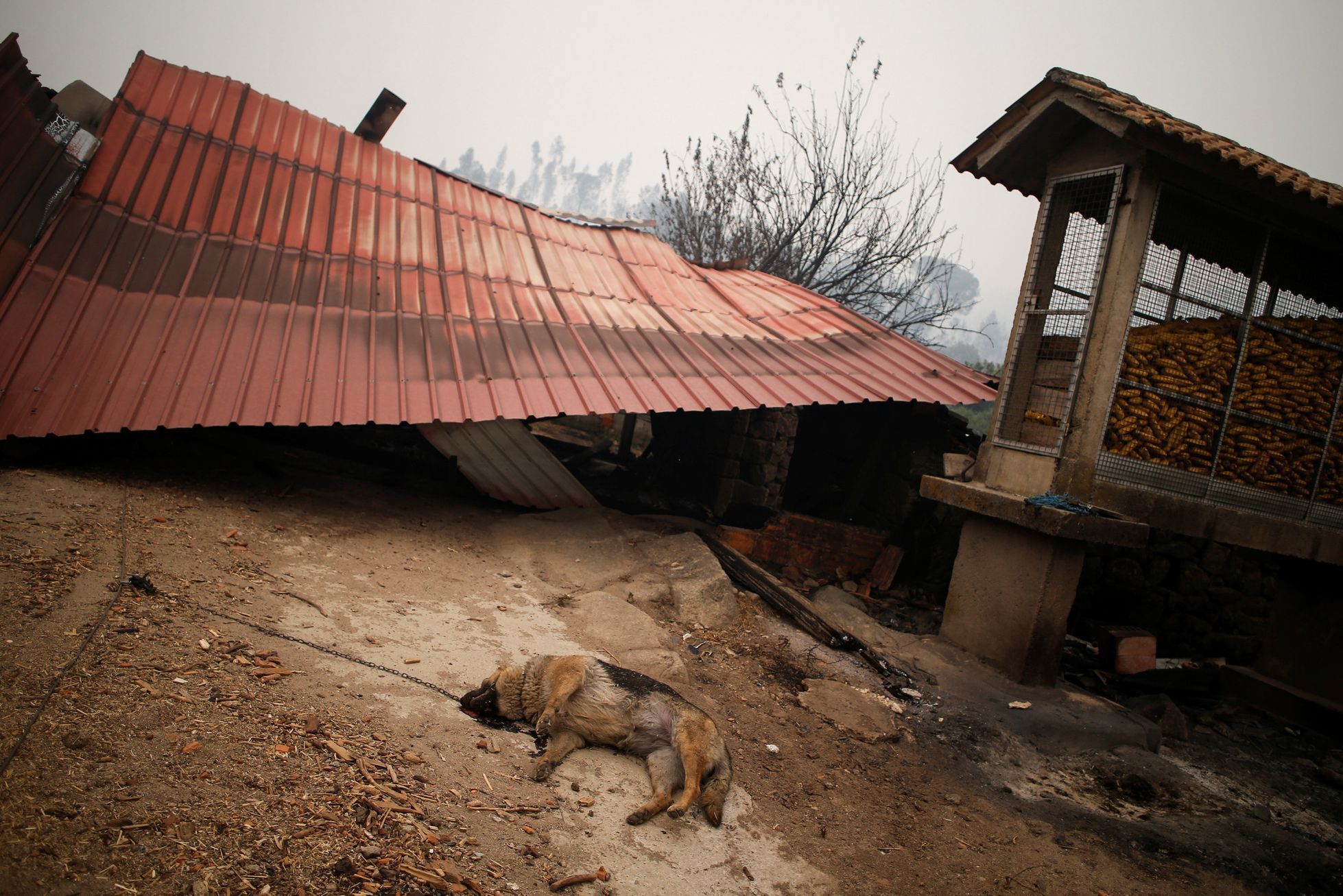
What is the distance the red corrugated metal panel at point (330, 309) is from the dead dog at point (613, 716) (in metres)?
3.01

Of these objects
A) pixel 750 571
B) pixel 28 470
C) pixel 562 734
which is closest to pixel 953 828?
pixel 562 734

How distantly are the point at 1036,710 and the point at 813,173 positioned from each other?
16.6 metres

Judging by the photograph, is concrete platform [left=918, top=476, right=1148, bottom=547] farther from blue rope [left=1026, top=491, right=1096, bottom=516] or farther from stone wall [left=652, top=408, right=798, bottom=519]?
stone wall [left=652, top=408, right=798, bottom=519]

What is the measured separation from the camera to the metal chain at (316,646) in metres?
3.92

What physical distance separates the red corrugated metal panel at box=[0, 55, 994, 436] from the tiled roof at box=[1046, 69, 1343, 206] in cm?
361

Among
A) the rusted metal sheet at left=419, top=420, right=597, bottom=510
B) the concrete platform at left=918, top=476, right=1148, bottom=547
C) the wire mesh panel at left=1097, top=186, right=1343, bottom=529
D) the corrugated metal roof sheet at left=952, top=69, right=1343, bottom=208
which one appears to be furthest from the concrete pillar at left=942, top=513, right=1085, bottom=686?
the rusted metal sheet at left=419, top=420, right=597, bottom=510

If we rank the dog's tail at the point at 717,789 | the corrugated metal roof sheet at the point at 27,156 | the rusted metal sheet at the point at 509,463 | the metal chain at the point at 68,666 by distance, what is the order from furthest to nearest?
the rusted metal sheet at the point at 509,463 < the corrugated metal roof sheet at the point at 27,156 < the dog's tail at the point at 717,789 < the metal chain at the point at 68,666

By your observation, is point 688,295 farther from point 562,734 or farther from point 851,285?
point 851,285

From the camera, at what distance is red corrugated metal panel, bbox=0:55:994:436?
A: 5656mm

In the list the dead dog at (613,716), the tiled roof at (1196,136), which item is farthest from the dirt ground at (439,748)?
the tiled roof at (1196,136)

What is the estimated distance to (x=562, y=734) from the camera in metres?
3.83

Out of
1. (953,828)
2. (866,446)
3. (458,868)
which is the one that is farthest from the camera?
(866,446)

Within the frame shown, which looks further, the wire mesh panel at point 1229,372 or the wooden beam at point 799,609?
the wooden beam at point 799,609

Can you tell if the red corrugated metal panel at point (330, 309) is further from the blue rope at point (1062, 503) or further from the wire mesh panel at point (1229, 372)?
the wire mesh panel at point (1229, 372)
